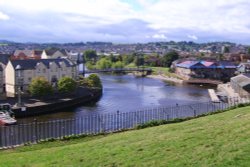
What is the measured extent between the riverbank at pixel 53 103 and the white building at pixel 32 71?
14.5 ft

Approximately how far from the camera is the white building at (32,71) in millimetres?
40531

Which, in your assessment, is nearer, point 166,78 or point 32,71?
point 32,71

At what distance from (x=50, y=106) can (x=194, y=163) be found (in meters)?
27.4

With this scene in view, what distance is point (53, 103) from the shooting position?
3462 centimetres

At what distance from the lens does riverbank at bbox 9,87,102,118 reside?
31734 millimetres

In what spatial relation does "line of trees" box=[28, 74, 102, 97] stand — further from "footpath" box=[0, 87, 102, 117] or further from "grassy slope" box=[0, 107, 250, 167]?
"grassy slope" box=[0, 107, 250, 167]

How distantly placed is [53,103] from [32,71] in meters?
9.43

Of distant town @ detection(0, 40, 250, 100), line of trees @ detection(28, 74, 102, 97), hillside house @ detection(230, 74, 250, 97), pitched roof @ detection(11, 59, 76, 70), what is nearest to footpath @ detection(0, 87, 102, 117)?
line of trees @ detection(28, 74, 102, 97)

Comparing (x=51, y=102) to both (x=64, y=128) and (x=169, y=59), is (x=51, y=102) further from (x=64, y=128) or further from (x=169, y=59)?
(x=169, y=59)

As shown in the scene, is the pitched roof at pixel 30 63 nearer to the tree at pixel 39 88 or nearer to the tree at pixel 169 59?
the tree at pixel 39 88

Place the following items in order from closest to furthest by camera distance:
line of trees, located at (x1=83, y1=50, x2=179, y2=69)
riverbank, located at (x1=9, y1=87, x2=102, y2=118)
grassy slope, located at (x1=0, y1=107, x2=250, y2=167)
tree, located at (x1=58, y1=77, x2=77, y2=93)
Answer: grassy slope, located at (x1=0, y1=107, x2=250, y2=167), riverbank, located at (x1=9, y1=87, x2=102, y2=118), tree, located at (x1=58, y1=77, x2=77, y2=93), line of trees, located at (x1=83, y1=50, x2=179, y2=69)

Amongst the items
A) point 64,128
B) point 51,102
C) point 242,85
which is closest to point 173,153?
point 64,128

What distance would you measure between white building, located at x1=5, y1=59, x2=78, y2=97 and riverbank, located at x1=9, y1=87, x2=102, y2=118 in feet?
14.5

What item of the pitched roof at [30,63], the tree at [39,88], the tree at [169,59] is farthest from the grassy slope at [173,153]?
the tree at [169,59]
